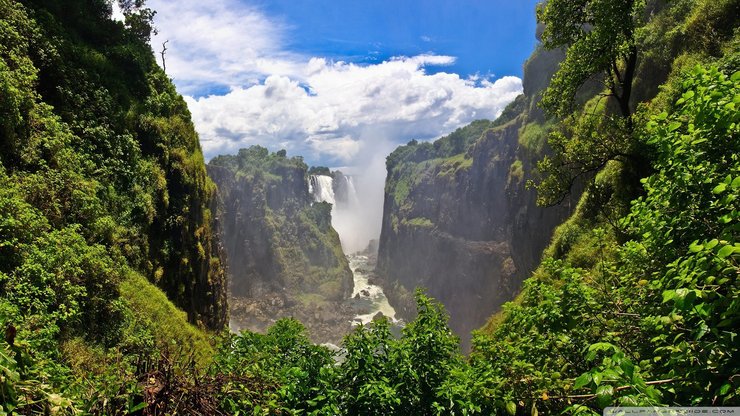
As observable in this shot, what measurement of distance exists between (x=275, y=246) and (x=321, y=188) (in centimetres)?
4996

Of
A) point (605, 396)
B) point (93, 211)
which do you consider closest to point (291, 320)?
point (605, 396)

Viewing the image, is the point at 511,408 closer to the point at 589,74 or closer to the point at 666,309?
the point at 666,309

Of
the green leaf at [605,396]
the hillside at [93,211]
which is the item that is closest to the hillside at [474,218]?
the hillside at [93,211]

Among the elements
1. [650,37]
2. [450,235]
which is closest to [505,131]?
[450,235]

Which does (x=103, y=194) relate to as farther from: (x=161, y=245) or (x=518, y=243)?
(x=518, y=243)

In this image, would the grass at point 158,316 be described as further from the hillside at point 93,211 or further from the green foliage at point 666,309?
the green foliage at point 666,309

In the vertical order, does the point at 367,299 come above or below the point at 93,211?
below

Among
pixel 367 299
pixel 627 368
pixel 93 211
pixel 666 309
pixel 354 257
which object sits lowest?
pixel 367 299

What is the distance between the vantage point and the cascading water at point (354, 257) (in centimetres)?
11300

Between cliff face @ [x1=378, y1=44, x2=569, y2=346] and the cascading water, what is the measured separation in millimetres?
4850

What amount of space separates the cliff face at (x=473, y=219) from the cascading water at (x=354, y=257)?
4.85 m

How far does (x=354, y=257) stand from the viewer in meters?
174

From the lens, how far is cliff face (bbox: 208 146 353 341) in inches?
3900

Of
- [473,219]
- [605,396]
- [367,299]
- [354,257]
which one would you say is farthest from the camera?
[354,257]
